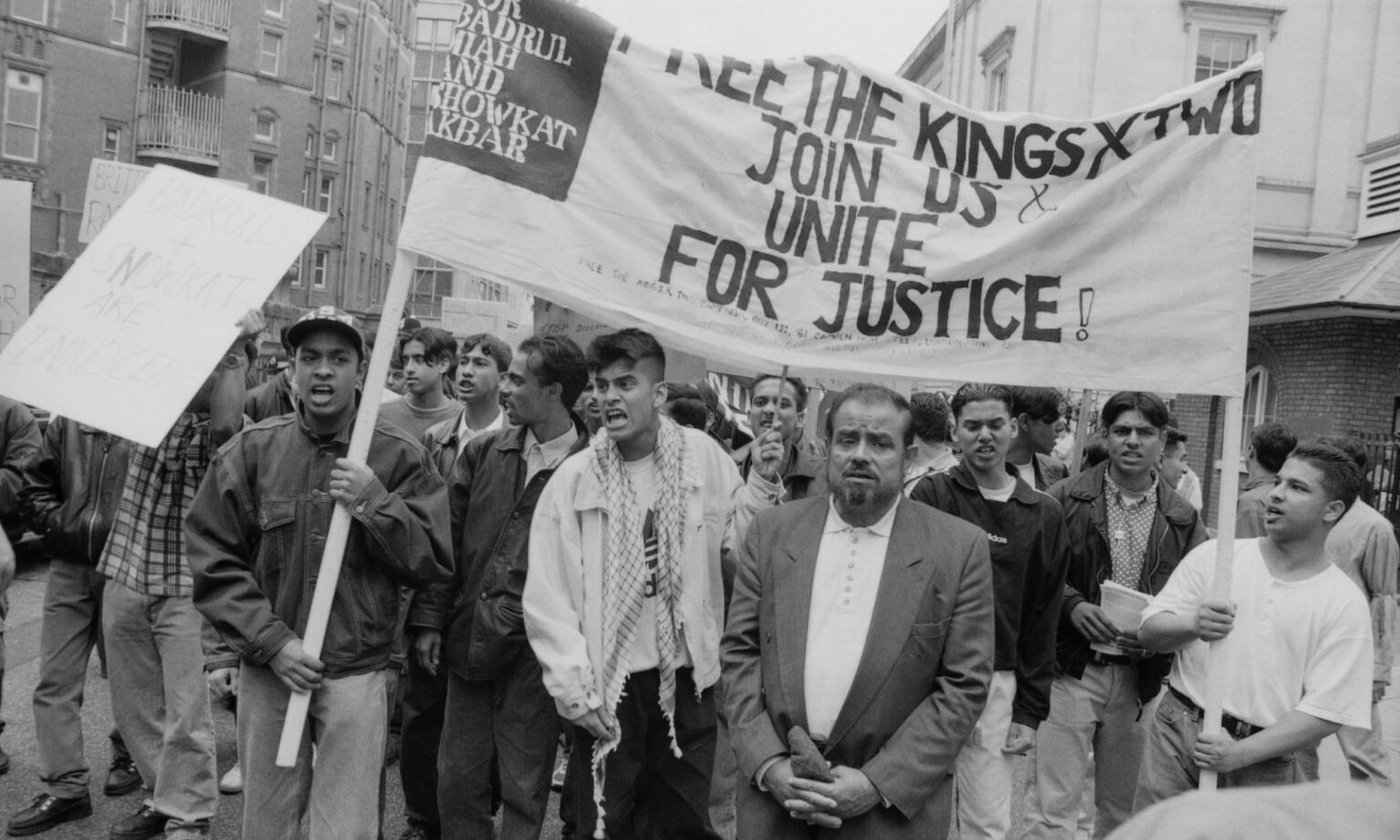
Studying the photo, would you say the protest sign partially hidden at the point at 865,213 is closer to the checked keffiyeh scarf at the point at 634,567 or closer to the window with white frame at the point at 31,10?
the checked keffiyeh scarf at the point at 634,567

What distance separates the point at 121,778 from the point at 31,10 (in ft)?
117

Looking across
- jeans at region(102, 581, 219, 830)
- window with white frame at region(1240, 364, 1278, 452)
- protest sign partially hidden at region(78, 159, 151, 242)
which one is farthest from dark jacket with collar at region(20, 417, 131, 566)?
window with white frame at region(1240, 364, 1278, 452)

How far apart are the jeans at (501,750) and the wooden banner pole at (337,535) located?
88 cm

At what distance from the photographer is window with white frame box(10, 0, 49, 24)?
3331 centimetres

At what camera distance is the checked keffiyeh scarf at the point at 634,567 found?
400 cm

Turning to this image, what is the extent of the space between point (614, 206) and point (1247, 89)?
2239 mm

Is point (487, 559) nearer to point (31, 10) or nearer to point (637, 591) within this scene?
point (637, 591)

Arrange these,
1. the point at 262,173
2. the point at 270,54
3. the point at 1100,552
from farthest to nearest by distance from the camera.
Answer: the point at 262,173
the point at 270,54
the point at 1100,552

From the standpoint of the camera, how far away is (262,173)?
43.6 meters

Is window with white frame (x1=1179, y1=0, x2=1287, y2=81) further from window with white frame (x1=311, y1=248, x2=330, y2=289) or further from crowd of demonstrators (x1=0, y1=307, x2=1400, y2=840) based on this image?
window with white frame (x1=311, y1=248, x2=330, y2=289)

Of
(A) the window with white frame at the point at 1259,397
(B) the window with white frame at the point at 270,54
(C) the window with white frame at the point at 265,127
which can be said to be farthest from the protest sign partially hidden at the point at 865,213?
(B) the window with white frame at the point at 270,54

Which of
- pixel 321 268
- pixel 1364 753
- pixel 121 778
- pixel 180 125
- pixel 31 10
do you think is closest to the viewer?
pixel 1364 753

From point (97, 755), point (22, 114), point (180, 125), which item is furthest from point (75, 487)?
point (180, 125)

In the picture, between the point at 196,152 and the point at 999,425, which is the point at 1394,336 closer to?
the point at 999,425
